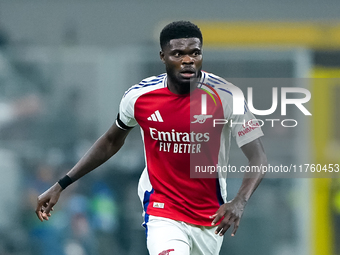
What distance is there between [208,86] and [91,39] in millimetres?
4766

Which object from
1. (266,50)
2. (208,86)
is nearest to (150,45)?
(266,50)

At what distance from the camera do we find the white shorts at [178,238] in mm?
3441

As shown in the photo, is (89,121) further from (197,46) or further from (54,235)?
(197,46)

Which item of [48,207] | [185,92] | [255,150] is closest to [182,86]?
[185,92]

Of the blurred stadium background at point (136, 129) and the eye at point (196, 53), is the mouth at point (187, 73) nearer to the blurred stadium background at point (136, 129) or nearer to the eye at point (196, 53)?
the eye at point (196, 53)

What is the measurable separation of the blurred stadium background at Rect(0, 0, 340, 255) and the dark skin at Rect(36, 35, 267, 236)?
3.22 metres

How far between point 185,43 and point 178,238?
123 centimetres

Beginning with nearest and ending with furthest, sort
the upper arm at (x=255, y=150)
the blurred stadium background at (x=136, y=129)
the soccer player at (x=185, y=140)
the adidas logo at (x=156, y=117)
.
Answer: the upper arm at (x=255, y=150) → the soccer player at (x=185, y=140) → the adidas logo at (x=156, y=117) → the blurred stadium background at (x=136, y=129)

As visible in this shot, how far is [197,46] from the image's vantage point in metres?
3.52

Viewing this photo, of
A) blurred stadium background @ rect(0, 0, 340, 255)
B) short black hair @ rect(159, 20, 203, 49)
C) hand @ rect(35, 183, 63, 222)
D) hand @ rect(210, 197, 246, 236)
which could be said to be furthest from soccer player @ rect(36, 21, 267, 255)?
blurred stadium background @ rect(0, 0, 340, 255)

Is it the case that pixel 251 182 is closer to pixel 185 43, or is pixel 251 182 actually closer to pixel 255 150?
pixel 255 150

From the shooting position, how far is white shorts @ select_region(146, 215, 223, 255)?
344 cm

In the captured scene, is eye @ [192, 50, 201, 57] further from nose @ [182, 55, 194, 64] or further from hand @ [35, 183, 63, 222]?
hand @ [35, 183, 63, 222]

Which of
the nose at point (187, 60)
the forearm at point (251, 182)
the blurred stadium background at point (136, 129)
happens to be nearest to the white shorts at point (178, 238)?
the forearm at point (251, 182)
